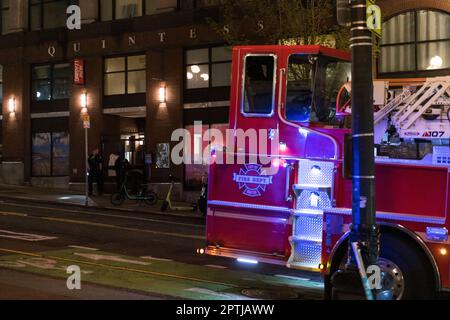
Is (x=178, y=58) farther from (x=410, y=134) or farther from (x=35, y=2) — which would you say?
(x=410, y=134)

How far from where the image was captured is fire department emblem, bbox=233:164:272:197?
7.67 metres

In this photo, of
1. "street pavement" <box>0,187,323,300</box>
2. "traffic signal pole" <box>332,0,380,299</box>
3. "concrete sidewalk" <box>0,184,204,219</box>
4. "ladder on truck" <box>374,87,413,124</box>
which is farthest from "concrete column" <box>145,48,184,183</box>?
"traffic signal pole" <box>332,0,380,299</box>

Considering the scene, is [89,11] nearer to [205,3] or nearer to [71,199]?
[205,3]

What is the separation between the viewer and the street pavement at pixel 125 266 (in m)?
7.80

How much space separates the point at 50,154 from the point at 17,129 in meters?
2.20

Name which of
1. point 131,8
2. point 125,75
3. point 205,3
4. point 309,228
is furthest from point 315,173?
point 131,8

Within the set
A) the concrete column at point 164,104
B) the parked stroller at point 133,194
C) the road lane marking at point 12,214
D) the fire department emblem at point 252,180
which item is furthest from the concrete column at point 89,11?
the fire department emblem at point 252,180

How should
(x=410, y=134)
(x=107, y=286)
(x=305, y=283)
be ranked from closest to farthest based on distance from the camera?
(x=410, y=134), (x=107, y=286), (x=305, y=283)

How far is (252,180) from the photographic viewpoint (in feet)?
25.5

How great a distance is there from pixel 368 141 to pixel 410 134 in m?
1.19

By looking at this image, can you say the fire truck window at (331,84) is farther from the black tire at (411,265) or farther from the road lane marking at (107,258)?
the road lane marking at (107,258)

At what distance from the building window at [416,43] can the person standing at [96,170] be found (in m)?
11.9

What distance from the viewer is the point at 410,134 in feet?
23.4

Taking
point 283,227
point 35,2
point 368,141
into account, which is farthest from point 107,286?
point 35,2
